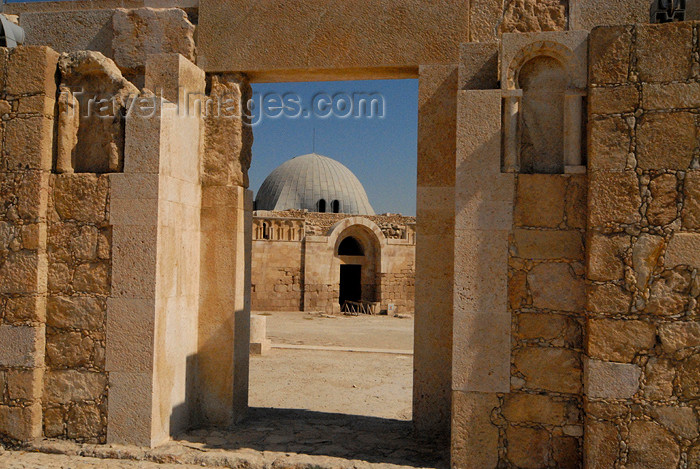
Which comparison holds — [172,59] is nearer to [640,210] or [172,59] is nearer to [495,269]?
[495,269]

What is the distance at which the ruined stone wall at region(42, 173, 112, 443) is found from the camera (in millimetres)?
4961

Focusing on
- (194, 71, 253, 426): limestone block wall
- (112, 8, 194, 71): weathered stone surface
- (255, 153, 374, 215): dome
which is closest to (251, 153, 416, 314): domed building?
(255, 153, 374, 215): dome

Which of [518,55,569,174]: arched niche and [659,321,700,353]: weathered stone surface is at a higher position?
[518,55,569,174]: arched niche

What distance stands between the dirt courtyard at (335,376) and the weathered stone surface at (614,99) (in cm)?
385

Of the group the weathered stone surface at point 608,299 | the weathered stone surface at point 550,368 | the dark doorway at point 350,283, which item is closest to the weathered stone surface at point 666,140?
the weathered stone surface at point 608,299

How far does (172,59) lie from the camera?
530 centimetres

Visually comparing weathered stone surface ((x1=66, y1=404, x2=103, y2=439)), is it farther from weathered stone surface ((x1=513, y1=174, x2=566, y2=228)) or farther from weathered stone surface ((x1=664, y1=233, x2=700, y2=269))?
weathered stone surface ((x1=664, y1=233, x2=700, y2=269))

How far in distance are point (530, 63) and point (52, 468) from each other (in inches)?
188

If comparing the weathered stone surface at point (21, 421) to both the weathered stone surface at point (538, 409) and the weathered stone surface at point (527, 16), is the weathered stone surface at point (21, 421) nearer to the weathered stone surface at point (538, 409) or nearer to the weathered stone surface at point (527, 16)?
the weathered stone surface at point (538, 409)

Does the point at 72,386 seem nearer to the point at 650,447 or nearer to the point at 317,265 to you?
the point at 650,447

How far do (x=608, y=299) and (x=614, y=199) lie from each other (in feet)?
2.29

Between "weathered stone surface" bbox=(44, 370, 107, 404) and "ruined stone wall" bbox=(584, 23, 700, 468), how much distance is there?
12.6ft

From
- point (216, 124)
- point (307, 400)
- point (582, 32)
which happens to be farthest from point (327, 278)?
point (582, 32)

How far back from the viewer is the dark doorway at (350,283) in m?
26.2
